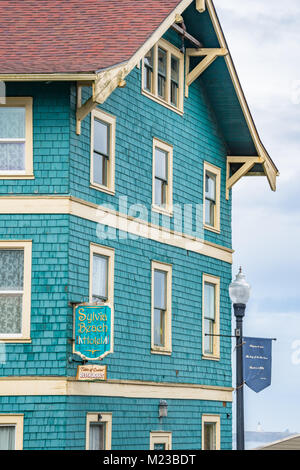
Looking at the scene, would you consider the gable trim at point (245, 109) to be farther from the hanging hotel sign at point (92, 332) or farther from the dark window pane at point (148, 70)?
the hanging hotel sign at point (92, 332)

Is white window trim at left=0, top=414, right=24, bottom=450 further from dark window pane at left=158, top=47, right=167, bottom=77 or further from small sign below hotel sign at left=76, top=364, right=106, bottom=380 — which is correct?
dark window pane at left=158, top=47, right=167, bottom=77

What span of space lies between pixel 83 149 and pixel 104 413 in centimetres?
591

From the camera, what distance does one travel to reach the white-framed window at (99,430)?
24461mm

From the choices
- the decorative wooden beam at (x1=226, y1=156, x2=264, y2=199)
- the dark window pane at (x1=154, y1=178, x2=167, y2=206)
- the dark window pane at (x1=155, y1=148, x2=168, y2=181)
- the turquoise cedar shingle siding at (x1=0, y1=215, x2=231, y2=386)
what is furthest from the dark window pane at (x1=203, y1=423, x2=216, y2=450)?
the dark window pane at (x1=155, y1=148, x2=168, y2=181)

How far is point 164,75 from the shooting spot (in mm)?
29203

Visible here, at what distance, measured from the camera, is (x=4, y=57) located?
2434 centimetres

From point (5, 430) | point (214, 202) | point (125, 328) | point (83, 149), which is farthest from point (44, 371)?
point (214, 202)

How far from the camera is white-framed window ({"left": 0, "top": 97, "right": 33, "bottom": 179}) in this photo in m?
24.2

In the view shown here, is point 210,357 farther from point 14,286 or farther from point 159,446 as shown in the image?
point 14,286

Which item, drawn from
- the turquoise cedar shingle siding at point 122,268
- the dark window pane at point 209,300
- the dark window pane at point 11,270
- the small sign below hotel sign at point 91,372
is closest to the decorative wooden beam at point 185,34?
the turquoise cedar shingle siding at point 122,268
